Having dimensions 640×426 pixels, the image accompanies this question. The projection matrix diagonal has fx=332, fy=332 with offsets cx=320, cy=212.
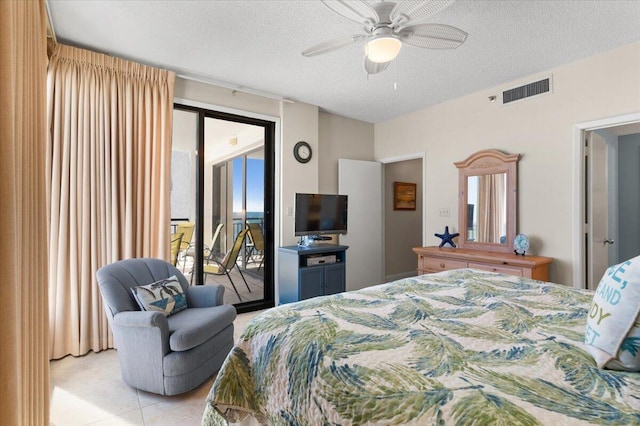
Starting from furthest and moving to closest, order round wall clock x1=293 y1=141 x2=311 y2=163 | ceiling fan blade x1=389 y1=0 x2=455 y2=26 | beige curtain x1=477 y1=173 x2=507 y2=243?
1. round wall clock x1=293 y1=141 x2=311 y2=163
2. beige curtain x1=477 y1=173 x2=507 y2=243
3. ceiling fan blade x1=389 y1=0 x2=455 y2=26

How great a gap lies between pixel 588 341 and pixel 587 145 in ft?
9.36

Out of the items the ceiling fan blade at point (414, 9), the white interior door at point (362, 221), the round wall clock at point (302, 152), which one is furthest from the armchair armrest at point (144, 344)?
the white interior door at point (362, 221)

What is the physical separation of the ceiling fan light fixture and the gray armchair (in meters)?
2.09

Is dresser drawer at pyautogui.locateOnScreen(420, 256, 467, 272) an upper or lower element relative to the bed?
lower

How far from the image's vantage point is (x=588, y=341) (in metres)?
1.06

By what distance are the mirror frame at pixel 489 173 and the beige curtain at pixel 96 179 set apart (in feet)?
10.8

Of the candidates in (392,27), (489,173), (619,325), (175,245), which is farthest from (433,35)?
(175,245)

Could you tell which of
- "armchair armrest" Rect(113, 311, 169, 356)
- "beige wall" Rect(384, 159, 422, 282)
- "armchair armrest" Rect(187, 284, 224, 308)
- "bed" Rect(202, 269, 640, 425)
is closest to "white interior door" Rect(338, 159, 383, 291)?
"beige wall" Rect(384, 159, 422, 282)

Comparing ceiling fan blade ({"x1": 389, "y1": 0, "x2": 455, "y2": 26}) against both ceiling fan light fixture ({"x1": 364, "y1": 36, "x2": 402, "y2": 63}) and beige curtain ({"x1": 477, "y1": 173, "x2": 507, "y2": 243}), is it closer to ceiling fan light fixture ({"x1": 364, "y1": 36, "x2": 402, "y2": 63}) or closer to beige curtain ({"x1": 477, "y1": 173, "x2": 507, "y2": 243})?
ceiling fan light fixture ({"x1": 364, "y1": 36, "x2": 402, "y2": 63})

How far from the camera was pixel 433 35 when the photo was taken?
6.82 feet

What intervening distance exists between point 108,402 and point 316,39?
2963 mm

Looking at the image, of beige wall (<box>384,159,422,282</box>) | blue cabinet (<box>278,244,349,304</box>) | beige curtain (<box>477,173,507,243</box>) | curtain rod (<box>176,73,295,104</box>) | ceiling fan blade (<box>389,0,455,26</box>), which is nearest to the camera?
ceiling fan blade (<box>389,0,455,26</box>)

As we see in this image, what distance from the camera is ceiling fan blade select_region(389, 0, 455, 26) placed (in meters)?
1.79

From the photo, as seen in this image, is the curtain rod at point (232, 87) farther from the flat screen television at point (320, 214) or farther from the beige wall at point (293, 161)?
the flat screen television at point (320, 214)
